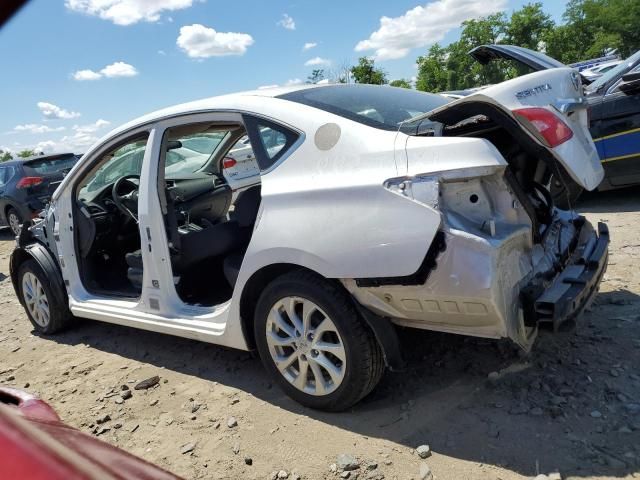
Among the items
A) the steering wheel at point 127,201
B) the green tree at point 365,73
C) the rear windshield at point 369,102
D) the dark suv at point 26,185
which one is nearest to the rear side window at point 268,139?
the rear windshield at point 369,102

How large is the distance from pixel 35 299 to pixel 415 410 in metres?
3.60

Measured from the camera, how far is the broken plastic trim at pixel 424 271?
2.30m

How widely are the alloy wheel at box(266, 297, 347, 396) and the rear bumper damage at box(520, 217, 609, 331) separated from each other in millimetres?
919

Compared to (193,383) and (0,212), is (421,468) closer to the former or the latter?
(193,383)

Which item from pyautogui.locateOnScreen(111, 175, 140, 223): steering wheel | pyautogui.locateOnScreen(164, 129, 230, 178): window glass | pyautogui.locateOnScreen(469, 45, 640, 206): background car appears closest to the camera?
pyautogui.locateOnScreen(164, 129, 230, 178): window glass

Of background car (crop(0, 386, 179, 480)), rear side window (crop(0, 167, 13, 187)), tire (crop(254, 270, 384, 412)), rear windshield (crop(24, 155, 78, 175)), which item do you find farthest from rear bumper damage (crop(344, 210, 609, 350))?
rear side window (crop(0, 167, 13, 187))

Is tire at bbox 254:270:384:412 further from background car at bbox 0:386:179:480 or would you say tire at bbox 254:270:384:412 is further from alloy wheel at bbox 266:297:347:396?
background car at bbox 0:386:179:480

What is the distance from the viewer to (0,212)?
1162cm

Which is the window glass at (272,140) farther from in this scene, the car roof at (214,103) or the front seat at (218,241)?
the front seat at (218,241)

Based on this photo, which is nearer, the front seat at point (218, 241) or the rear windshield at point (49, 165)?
the front seat at point (218, 241)

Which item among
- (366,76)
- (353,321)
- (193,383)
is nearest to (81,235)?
(193,383)

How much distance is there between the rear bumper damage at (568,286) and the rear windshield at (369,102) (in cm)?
103

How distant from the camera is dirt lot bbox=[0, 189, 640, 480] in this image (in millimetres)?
2412

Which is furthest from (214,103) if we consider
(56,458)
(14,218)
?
(14,218)
